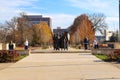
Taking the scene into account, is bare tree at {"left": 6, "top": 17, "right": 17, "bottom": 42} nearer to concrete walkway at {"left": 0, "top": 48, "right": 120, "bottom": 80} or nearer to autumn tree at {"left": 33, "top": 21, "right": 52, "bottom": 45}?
autumn tree at {"left": 33, "top": 21, "right": 52, "bottom": 45}

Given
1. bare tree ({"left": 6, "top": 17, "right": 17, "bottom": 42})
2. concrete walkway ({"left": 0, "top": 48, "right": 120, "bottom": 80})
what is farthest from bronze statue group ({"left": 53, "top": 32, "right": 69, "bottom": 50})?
bare tree ({"left": 6, "top": 17, "right": 17, "bottom": 42})

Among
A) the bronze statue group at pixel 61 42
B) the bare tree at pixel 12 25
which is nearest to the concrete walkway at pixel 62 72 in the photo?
the bronze statue group at pixel 61 42

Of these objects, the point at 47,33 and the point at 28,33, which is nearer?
the point at 28,33

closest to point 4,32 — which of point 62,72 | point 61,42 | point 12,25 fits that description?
point 12,25

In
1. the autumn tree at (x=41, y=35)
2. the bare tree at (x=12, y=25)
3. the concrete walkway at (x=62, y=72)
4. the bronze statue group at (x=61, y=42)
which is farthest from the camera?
the autumn tree at (x=41, y=35)

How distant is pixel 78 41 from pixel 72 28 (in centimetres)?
1521

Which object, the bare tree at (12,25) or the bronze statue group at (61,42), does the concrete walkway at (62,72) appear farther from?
the bare tree at (12,25)

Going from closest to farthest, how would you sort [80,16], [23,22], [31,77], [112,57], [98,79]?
1. [98,79]
2. [31,77]
3. [112,57]
4. [23,22]
5. [80,16]

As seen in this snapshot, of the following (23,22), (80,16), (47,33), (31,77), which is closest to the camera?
(31,77)

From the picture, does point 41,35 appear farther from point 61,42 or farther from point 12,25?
point 61,42

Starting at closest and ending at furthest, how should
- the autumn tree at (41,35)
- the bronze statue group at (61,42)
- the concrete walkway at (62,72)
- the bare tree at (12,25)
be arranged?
the concrete walkway at (62,72), the bronze statue group at (61,42), the bare tree at (12,25), the autumn tree at (41,35)

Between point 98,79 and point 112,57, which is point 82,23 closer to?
point 112,57

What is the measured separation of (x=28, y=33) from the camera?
8781 centimetres

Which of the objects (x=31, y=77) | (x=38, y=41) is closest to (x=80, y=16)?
(x=38, y=41)
